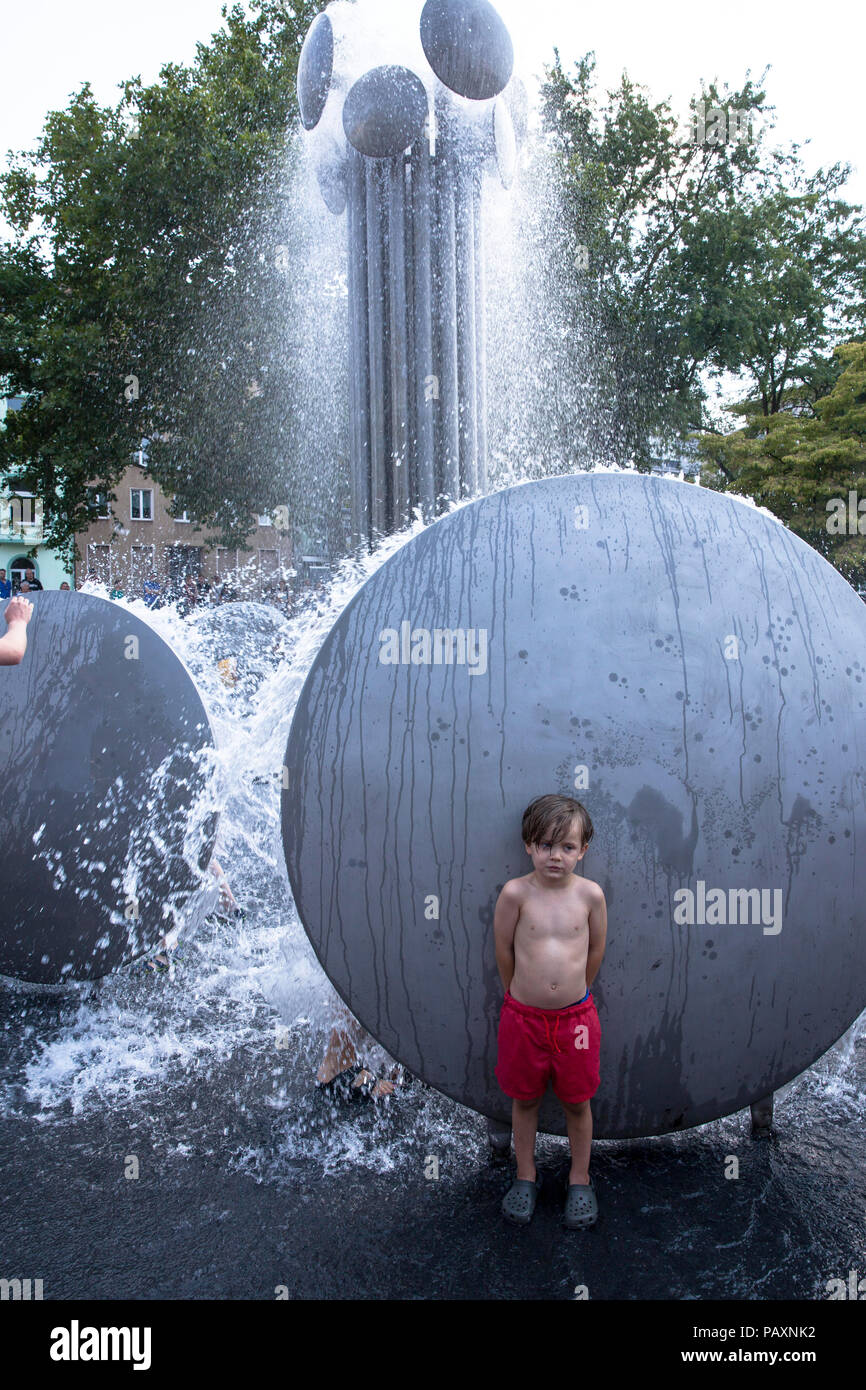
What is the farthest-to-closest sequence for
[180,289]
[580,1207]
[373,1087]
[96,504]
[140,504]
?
[140,504] → [96,504] → [180,289] → [373,1087] → [580,1207]

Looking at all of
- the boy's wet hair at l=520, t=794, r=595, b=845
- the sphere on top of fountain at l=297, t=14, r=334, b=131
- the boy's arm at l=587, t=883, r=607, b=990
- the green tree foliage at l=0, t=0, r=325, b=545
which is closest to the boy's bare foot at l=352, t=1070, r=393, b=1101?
the boy's arm at l=587, t=883, r=607, b=990

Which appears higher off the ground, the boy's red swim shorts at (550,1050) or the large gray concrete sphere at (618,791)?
the large gray concrete sphere at (618,791)

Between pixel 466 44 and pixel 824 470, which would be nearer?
pixel 466 44

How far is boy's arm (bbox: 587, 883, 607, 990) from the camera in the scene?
8.19 ft

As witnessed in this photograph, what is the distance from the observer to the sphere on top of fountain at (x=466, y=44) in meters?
5.35

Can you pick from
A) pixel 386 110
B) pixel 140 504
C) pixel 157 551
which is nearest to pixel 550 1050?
pixel 386 110

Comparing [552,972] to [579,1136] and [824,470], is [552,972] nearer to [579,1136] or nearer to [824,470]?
[579,1136]

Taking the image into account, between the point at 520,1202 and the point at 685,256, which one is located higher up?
the point at 685,256

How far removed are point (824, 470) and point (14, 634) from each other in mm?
21008

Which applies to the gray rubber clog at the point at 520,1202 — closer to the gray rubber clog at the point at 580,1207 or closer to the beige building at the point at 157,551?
the gray rubber clog at the point at 580,1207

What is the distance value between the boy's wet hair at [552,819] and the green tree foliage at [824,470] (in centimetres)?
1971

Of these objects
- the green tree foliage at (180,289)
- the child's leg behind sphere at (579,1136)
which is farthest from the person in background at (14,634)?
the green tree foliage at (180,289)

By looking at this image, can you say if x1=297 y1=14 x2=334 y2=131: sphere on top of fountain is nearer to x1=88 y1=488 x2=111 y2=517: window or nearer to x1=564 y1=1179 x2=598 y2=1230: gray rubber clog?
x1=564 y1=1179 x2=598 y2=1230: gray rubber clog

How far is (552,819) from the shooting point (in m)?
2.41
